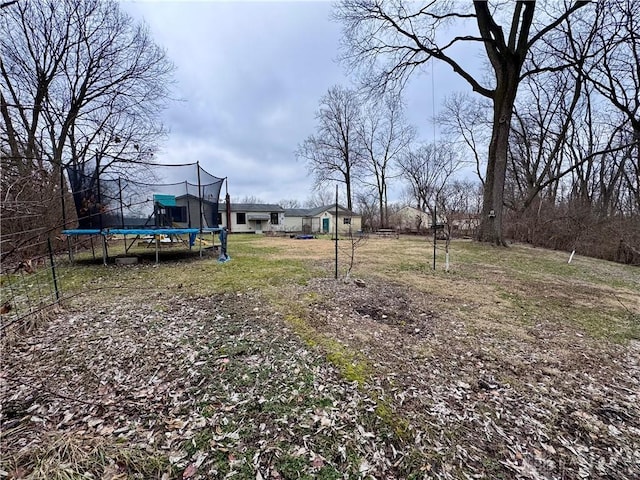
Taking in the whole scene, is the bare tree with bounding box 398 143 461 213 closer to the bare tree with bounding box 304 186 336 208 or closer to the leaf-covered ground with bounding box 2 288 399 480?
the bare tree with bounding box 304 186 336 208

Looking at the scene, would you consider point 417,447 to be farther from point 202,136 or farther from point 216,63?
point 202,136

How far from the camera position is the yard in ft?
4.79

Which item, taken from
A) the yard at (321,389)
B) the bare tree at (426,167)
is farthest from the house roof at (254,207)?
the yard at (321,389)

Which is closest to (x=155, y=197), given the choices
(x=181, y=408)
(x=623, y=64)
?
(x=181, y=408)

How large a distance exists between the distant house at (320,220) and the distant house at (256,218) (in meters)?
1.14

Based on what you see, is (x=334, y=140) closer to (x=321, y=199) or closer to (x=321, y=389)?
(x=321, y=199)

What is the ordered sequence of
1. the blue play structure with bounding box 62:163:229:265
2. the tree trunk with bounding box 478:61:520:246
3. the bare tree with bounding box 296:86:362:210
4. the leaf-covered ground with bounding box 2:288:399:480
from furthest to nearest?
the bare tree with bounding box 296:86:362:210, the tree trunk with bounding box 478:61:520:246, the blue play structure with bounding box 62:163:229:265, the leaf-covered ground with bounding box 2:288:399:480

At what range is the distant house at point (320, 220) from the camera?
28094 mm

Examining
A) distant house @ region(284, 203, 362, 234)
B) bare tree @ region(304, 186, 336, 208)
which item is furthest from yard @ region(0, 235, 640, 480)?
bare tree @ region(304, 186, 336, 208)

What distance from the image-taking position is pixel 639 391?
211 cm

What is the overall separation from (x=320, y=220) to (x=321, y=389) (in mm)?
28197

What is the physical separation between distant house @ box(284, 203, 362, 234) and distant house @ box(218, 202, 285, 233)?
45.0 inches

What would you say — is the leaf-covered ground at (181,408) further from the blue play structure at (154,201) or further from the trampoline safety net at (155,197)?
the trampoline safety net at (155,197)

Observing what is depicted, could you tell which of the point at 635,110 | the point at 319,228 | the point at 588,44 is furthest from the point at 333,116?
the point at 635,110
